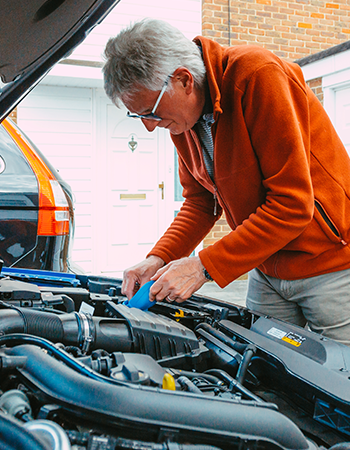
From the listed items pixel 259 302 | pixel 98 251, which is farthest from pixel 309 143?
pixel 98 251

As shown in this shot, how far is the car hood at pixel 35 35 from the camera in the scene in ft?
3.36

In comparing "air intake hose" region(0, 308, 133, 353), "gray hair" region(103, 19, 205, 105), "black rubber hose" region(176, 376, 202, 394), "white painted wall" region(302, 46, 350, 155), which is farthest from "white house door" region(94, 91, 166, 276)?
"black rubber hose" region(176, 376, 202, 394)

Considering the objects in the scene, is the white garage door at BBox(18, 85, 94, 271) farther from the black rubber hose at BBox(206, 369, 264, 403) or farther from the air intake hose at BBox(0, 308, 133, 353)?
the black rubber hose at BBox(206, 369, 264, 403)

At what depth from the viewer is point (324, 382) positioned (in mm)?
1046

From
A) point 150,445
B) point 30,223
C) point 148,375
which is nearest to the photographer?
→ point 150,445

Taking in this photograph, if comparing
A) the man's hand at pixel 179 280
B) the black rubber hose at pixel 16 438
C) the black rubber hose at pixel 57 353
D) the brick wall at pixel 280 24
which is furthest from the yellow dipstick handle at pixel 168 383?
the brick wall at pixel 280 24

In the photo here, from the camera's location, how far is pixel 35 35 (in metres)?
1.09

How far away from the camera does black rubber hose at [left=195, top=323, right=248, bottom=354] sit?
130 cm

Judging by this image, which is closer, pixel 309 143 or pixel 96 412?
pixel 96 412

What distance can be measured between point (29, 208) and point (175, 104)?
1.24 metres

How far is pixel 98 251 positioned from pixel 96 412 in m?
6.03

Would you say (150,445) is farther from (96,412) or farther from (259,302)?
(259,302)

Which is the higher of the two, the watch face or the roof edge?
the roof edge

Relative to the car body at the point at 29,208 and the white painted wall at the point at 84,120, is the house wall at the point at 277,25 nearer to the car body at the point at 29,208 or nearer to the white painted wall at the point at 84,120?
the white painted wall at the point at 84,120
